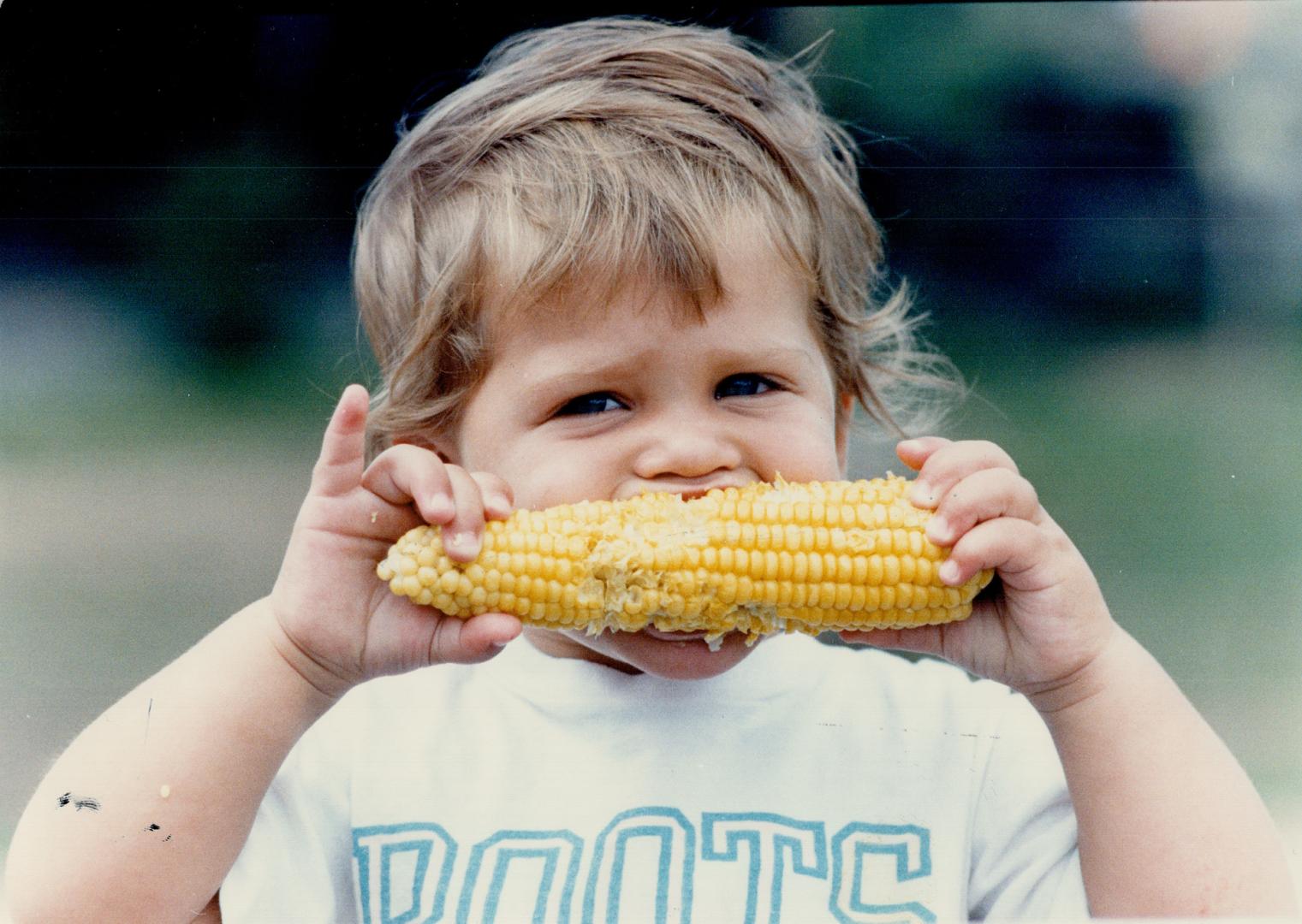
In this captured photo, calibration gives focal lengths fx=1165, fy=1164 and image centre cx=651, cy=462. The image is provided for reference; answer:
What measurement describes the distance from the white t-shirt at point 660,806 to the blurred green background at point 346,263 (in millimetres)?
368

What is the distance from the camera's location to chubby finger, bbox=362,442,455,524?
50.1 inches

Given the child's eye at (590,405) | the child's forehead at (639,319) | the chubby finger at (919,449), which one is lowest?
the chubby finger at (919,449)

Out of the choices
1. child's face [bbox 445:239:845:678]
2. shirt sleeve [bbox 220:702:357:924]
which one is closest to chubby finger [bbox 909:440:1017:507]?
child's face [bbox 445:239:845:678]

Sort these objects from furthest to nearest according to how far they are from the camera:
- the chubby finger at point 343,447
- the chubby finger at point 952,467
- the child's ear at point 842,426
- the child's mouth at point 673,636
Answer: the child's ear at point 842,426, the child's mouth at point 673,636, the chubby finger at point 952,467, the chubby finger at point 343,447

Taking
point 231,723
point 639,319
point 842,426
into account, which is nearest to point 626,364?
point 639,319

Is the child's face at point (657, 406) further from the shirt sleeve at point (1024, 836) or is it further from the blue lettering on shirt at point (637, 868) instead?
the shirt sleeve at point (1024, 836)

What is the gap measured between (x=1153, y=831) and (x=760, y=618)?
0.54 m

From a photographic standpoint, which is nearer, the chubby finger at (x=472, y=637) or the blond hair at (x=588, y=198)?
the chubby finger at (x=472, y=637)

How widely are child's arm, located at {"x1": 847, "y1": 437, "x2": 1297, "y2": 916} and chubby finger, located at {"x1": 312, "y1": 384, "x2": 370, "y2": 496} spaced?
2.11 ft

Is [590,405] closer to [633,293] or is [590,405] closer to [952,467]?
[633,293]

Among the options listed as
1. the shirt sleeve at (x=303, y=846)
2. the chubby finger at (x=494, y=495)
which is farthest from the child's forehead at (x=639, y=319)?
the shirt sleeve at (x=303, y=846)

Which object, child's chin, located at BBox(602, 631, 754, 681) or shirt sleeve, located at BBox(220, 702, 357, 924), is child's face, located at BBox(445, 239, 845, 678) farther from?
shirt sleeve, located at BBox(220, 702, 357, 924)

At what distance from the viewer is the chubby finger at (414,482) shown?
127 cm

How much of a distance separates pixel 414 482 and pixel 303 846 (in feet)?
1.81
